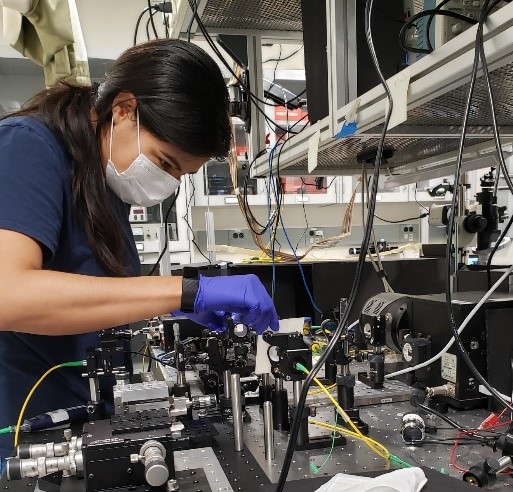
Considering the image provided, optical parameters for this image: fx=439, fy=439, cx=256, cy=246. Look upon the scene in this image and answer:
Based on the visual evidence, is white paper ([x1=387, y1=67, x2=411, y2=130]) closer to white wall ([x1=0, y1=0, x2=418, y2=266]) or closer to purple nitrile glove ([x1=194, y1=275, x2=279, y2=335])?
purple nitrile glove ([x1=194, y1=275, x2=279, y2=335])

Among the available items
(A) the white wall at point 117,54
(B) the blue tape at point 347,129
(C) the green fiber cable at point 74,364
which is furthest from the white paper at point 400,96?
(A) the white wall at point 117,54

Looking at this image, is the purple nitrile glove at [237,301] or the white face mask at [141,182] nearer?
the purple nitrile glove at [237,301]

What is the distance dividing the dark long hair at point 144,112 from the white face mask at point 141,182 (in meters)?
0.07

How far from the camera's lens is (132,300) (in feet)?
2.68

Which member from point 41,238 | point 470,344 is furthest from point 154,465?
point 470,344

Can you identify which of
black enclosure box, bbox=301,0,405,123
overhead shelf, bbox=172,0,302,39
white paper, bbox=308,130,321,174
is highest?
overhead shelf, bbox=172,0,302,39

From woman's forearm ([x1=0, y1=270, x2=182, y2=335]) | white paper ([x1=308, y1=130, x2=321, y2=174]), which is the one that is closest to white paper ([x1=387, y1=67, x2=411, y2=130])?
white paper ([x1=308, y1=130, x2=321, y2=174])

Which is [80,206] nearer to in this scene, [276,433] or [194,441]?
[194,441]

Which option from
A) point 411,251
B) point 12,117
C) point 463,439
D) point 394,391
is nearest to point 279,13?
point 12,117

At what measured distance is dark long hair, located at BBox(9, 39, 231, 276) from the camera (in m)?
0.95

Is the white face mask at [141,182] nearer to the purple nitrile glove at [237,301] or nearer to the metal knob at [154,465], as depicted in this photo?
the purple nitrile glove at [237,301]

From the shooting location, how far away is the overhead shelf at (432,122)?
24.6 inches

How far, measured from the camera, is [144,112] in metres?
0.97

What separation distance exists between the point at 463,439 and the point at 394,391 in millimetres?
311
